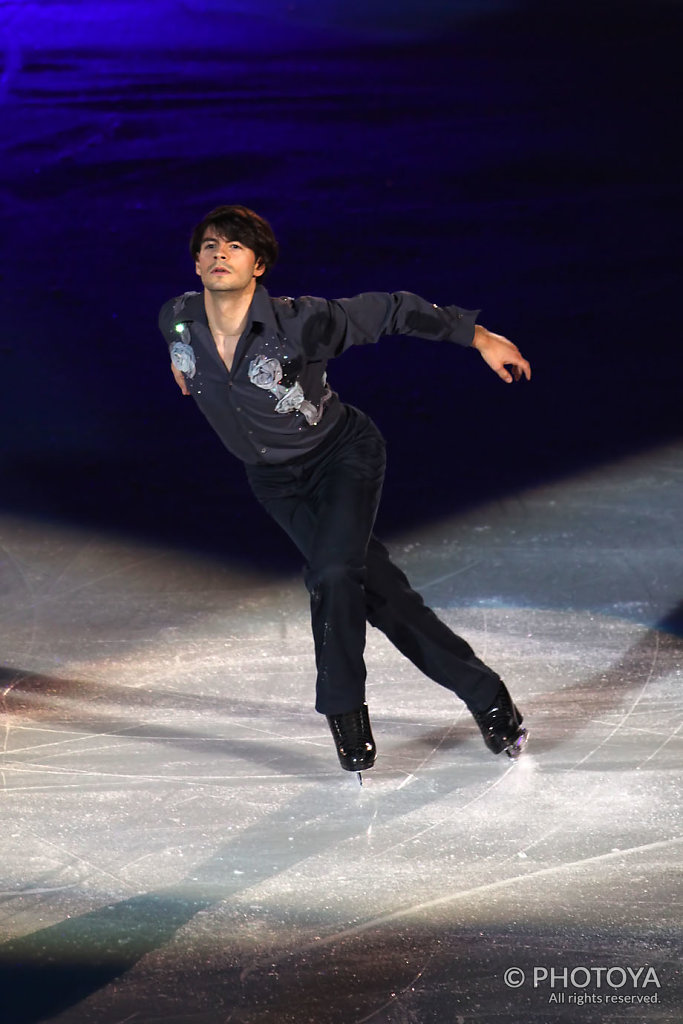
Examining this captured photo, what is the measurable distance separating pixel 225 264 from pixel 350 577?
0.81 m

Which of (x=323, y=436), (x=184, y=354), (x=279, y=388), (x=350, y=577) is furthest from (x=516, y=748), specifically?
(x=184, y=354)

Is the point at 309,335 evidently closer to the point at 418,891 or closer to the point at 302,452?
the point at 302,452

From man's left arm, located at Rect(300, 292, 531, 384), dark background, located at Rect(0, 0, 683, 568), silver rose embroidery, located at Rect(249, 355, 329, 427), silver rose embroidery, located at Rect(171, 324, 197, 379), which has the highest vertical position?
dark background, located at Rect(0, 0, 683, 568)

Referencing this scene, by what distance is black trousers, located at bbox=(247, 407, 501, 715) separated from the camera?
3.38m

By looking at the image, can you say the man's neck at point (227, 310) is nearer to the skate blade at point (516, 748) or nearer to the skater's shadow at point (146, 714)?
the skater's shadow at point (146, 714)

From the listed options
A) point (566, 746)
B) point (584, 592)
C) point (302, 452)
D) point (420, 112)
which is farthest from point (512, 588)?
point (420, 112)

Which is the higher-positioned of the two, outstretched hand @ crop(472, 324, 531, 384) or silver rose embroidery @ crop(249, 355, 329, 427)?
outstretched hand @ crop(472, 324, 531, 384)

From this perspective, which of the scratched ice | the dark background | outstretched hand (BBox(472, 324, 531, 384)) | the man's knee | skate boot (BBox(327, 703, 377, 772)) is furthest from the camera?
the dark background

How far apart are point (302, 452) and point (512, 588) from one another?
138 centimetres

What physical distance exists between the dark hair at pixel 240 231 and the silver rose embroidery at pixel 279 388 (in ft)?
0.96

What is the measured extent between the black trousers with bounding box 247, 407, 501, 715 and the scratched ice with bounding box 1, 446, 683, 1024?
Answer: 0.87 ft

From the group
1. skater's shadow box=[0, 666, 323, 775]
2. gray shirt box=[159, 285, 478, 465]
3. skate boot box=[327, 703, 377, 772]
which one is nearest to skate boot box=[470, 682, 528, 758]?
skate boot box=[327, 703, 377, 772]

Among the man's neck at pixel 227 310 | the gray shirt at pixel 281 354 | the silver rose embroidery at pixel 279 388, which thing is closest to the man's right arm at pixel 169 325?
the gray shirt at pixel 281 354

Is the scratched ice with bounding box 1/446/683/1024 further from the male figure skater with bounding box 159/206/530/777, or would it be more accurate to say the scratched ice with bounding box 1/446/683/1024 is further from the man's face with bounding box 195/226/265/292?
the man's face with bounding box 195/226/265/292
